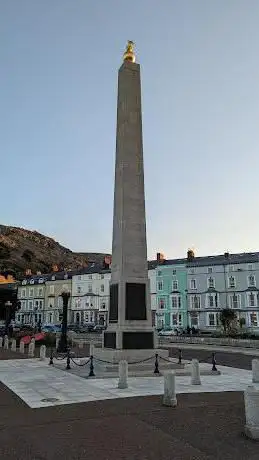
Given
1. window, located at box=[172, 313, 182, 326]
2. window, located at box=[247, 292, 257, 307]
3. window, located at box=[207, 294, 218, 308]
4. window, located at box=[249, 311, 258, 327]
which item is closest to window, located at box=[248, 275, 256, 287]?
window, located at box=[247, 292, 257, 307]

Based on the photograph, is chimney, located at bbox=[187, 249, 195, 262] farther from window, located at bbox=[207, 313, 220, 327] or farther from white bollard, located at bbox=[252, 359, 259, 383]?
white bollard, located at bbox=[252, 359, 259, 383]

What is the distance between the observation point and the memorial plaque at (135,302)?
19.1 metres

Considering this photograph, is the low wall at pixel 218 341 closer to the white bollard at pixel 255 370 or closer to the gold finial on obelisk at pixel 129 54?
the white bollard at pixel 255 370

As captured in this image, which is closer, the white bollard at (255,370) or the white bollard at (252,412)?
the white bollard at (252,412)

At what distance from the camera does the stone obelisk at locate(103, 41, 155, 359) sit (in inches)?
746

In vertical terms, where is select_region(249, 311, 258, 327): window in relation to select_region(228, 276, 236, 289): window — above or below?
below

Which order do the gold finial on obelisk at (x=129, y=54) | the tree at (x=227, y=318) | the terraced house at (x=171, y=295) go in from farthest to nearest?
the terraced house at (x=171, y=295), the tree at (x=227, y=318), the gold finial on obelisk at (x=129, y=54)

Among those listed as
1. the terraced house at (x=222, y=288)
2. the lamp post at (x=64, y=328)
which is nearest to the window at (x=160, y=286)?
the terraced house at (x=222, y=288)

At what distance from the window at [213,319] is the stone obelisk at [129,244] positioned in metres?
45.1

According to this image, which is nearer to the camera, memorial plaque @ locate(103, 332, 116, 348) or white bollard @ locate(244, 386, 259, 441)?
white bollard @ locate(244, 386, 259, 441)

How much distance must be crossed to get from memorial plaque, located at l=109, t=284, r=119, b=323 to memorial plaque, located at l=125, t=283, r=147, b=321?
590 mm

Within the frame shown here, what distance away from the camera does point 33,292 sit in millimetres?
88438

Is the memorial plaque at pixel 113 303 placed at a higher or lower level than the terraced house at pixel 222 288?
lower

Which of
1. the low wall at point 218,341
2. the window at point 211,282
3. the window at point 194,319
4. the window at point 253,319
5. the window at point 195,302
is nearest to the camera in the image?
the low wall at point 218,341
